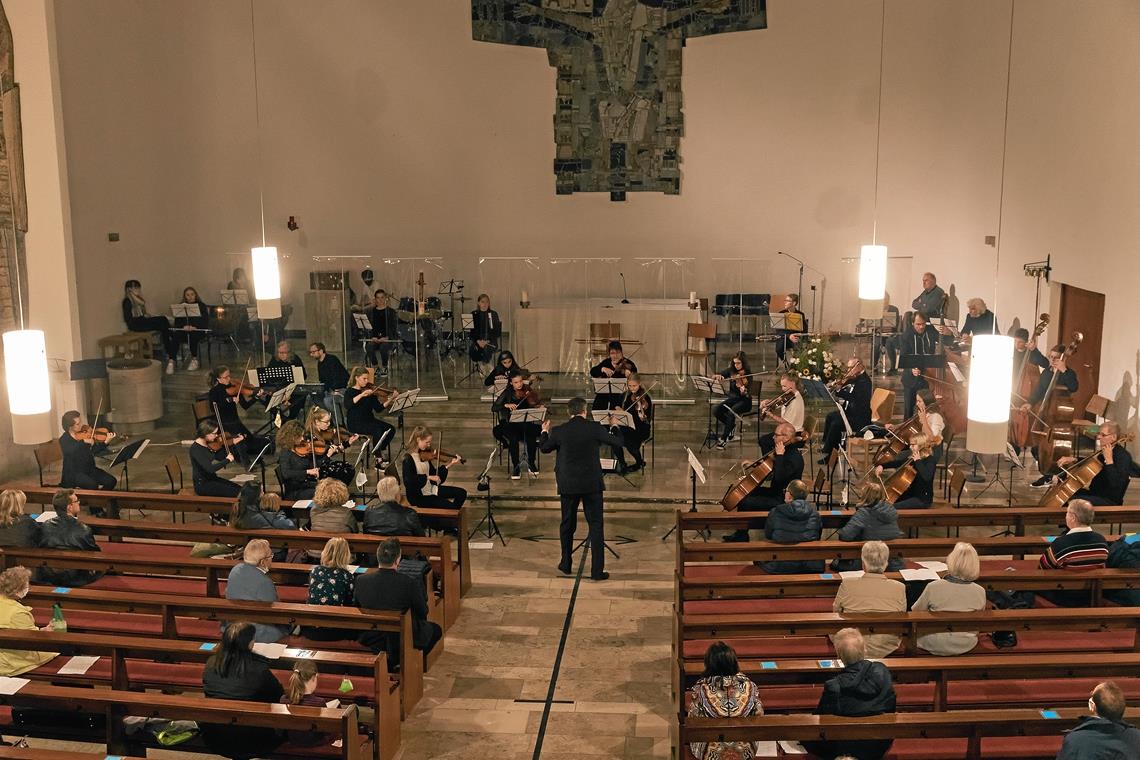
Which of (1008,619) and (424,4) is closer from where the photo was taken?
(1008,619)

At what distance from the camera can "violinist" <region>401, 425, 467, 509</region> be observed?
1044 centimetres

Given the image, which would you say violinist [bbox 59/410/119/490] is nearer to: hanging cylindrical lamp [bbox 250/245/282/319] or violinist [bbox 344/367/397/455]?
hanging cylindrical lamp [bbox 250/245/282/319]

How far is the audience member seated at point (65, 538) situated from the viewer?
29.0ft

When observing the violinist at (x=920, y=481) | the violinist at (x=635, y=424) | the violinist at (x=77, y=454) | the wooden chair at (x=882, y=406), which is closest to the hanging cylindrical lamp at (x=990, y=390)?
the violinist at (x=920, y=481)

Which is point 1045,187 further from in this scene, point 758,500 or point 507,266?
point 507,266

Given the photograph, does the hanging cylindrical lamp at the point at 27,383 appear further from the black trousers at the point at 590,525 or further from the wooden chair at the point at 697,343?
the wooden chair at the point at 697,343

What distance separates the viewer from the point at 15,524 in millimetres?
8812

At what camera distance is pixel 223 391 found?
512 inches

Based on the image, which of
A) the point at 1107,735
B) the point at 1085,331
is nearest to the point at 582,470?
the point at 1107,735

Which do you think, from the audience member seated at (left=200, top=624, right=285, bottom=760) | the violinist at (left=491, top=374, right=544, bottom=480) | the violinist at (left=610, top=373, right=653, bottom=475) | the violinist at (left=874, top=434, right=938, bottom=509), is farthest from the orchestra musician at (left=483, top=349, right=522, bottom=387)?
the audience member seated at (left=200, top=624, right=285, bottom=760)

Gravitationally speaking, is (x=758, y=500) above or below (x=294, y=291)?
below

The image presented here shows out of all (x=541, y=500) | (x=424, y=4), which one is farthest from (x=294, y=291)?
(x=541, y=500)

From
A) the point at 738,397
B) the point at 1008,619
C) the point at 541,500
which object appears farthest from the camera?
the point at 738,397

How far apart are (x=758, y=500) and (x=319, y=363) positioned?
6306 mm
